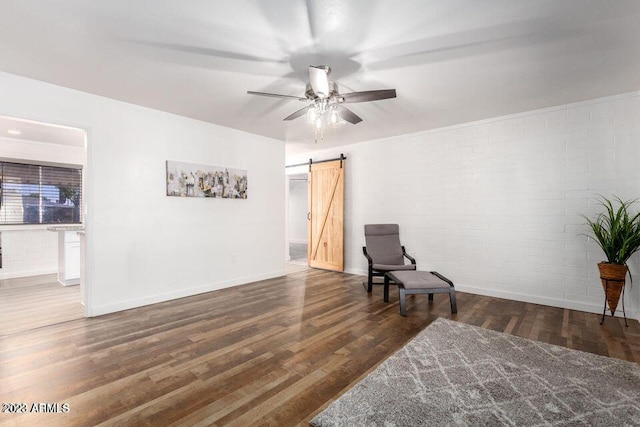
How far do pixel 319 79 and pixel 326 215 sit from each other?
4267mm

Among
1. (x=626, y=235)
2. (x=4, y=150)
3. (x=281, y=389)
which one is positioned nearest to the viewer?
(x=281, y=389)

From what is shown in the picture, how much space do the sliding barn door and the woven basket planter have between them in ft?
13.1

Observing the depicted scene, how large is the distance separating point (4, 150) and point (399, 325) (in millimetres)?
7464

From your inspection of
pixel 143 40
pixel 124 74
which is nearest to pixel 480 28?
pixel 143 40

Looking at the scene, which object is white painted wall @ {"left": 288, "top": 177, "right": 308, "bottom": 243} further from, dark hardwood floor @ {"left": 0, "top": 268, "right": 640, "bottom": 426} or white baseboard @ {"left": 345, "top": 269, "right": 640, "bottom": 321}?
white baseboard @ {"left": 345, "top": 269, "right": 640, "bottom": 321}

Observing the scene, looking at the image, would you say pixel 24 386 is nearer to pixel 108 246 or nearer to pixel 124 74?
pixel 108 246

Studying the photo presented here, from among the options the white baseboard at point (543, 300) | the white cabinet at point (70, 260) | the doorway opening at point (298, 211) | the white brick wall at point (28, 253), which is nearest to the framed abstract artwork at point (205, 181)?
the white cabinet at point (70, 260)

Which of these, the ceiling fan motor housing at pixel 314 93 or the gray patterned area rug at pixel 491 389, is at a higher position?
the ceiling fan motor housing at pixel 314 93

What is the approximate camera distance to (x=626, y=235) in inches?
130

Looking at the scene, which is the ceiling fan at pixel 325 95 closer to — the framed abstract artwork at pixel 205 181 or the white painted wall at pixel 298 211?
the framed abstract artwork at pixel 205 181

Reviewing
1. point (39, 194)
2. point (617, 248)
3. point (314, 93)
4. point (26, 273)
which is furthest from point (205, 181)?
point (617, 248)

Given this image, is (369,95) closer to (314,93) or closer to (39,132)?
(314,93)

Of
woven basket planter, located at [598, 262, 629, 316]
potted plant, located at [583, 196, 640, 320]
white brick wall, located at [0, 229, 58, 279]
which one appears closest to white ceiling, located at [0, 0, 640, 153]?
potted plant, located at [583, 196, 640, 320]

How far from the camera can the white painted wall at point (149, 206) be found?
3568 millimetres
